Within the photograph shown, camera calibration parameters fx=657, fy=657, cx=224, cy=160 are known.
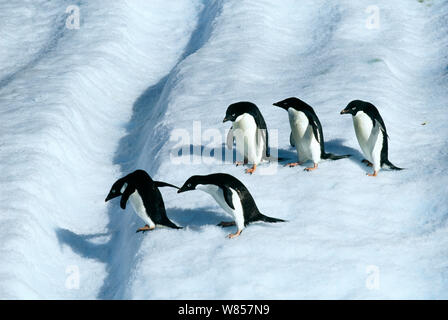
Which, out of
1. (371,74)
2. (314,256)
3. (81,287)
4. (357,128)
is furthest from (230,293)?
(371,74)

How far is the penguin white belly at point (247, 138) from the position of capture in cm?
684

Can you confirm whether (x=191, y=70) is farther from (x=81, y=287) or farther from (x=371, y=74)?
(x=81, y=287)

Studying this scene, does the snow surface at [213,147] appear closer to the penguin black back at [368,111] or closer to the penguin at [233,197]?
the penguin at [233,197]

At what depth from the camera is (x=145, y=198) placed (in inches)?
232

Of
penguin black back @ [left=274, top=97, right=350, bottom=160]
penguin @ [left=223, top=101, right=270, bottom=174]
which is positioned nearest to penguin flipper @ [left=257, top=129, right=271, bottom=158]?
penguin @ [left=223, top=101, right=270, bottom=174]

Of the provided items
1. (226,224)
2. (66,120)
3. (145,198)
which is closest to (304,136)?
(226,224)

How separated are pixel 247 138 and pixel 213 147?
99 centimetres

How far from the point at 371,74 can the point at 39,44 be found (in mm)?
7131

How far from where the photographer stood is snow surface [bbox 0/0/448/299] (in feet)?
17.7

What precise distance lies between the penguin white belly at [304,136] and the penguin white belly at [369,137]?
1.57 feet

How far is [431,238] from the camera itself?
5.82 m

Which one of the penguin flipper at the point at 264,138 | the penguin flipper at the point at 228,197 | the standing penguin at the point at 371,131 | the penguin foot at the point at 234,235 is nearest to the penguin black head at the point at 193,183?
the penguin flipper at the point at 228,197

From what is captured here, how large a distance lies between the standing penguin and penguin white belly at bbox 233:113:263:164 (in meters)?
0.95
